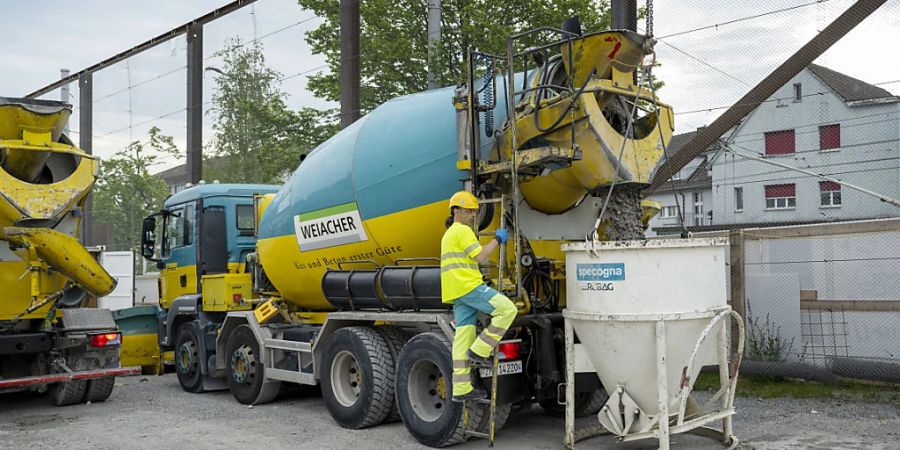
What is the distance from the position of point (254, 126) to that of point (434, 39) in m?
12.5

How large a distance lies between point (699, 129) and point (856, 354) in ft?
11.2

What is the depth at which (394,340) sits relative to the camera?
8273mm

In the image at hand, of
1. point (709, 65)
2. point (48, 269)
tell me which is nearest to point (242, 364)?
point (48, 269)

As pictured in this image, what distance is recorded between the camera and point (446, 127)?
781cm

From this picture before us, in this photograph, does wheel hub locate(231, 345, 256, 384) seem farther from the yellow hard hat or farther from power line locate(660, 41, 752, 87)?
power line locate(660, 41, 752, 87)

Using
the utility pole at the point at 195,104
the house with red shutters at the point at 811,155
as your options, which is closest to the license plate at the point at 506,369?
the house with red shutters at the point at 811,155

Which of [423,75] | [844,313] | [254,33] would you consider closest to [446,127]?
[844,313]

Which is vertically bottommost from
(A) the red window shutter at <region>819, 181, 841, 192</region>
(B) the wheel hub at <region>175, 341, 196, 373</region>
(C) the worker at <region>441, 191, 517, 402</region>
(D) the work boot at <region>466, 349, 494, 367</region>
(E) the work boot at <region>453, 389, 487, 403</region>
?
(B) the wheel hub at <region>175, 341, 196, 373</region>

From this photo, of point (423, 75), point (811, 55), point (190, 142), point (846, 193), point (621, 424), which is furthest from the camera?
point (190, 142)

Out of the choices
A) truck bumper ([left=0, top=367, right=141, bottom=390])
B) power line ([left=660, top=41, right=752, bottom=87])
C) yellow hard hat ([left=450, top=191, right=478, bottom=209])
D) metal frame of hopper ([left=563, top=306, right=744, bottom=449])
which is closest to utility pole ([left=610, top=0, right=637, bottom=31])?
power line ([left=660, top=41, right=752, bottom=87])

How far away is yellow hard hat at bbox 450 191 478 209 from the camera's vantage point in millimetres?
7039

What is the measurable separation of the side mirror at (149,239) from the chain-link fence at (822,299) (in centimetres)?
839

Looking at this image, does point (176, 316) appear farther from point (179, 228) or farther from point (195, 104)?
point (195, 104)

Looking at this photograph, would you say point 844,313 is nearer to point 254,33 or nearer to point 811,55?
point 811,55
